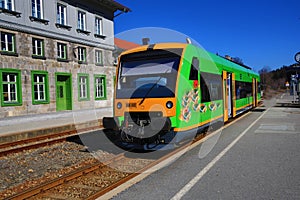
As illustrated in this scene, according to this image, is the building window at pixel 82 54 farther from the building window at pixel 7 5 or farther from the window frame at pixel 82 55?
A: the building window at pixel 7 5

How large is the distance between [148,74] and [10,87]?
41.9ft

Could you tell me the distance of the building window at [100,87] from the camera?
24.3 meters

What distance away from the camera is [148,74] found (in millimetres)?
6961

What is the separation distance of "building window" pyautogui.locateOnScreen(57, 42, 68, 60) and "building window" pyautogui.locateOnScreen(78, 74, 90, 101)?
216 centimetres

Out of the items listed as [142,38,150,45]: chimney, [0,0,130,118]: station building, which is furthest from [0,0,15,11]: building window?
[142,38,150,45]: chimney

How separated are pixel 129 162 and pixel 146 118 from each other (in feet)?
3.84

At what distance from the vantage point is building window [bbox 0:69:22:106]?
15776 millimetres

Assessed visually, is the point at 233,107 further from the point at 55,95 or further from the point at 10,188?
the point at 55,95

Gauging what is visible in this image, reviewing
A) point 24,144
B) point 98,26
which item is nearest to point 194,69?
point 24,144

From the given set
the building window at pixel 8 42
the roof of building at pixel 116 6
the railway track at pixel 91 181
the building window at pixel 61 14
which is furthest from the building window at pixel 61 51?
the railway track at pixel 91 181

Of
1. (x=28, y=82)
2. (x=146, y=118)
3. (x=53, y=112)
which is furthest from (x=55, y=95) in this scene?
(x=146, y=118)

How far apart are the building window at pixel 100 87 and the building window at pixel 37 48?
6388mm

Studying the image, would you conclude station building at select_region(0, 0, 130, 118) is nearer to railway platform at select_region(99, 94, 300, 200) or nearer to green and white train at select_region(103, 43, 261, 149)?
green and white train at select_region(103, 43, 261, 149)

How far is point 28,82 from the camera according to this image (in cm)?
1720
